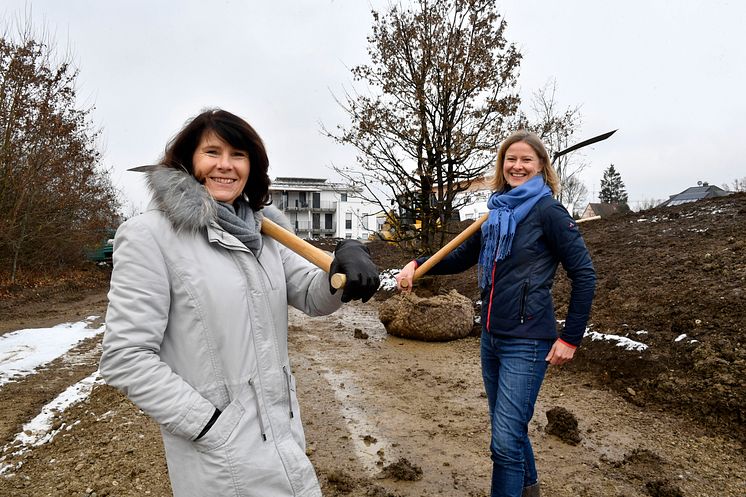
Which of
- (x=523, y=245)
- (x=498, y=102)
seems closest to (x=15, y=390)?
(x=523, y=245)

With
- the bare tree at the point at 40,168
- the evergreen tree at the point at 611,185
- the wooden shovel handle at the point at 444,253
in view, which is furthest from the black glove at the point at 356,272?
the evergreen tree at the point at 611,185

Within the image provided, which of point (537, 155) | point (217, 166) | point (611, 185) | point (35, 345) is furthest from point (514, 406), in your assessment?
point (611, 185)

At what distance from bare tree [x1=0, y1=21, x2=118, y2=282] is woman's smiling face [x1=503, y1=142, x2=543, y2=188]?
13.8 meters

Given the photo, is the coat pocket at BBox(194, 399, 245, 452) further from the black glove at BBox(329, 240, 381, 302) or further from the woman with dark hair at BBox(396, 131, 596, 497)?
the woman with dark hair at BBox(396, 131, 596, 497)

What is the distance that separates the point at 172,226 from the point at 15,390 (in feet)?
17.1

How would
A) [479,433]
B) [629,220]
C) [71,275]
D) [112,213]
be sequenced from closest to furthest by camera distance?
[479,433] < [629,220] < [71,275] < [112,213]

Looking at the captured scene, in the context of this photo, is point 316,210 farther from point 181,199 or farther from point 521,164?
point 181,199

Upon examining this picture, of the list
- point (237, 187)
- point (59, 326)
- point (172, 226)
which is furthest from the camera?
point (59, 326)

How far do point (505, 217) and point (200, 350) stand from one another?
1.62 meters

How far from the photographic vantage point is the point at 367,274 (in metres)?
A: 1.76

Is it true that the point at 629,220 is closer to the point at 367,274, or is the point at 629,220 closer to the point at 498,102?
the point at 498,102

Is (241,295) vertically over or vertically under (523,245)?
under

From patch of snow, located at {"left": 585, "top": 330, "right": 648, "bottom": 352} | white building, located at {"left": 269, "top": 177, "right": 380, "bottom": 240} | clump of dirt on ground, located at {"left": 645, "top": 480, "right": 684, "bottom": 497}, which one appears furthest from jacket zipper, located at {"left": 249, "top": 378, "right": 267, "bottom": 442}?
white building, located at {"left": 269, "top": 177, "right": 380, "bottom": 240}

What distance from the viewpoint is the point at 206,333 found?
1446mm
